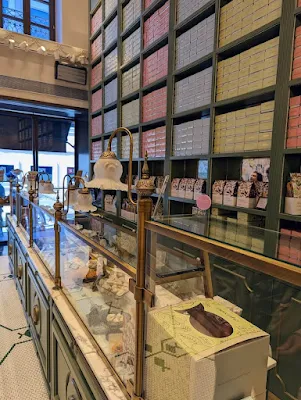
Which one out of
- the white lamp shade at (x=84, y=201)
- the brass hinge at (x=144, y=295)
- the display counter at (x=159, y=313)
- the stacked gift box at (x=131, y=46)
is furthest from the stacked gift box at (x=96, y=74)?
the brass hinge at (x=144, y=295)

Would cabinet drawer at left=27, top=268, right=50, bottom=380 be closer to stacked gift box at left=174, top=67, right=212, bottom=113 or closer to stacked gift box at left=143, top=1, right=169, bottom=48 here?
stacked gift box at left=174, top=67, right=212, bottom=113

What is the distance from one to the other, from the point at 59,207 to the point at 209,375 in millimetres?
1339

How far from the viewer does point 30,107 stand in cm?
445

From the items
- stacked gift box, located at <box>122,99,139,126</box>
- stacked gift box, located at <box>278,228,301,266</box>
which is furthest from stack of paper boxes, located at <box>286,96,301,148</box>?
stacked gift box, located at <box>122,99,139,126</box>

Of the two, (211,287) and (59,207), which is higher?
(59,207)

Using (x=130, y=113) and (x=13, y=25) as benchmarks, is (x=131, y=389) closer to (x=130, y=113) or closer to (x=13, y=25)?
(x=130, y=113)

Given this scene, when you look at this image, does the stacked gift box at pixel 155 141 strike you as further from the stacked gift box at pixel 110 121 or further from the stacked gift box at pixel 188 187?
the stacked gift box at pixel 110 121

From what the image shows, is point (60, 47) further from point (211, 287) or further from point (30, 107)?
point (211, 287)

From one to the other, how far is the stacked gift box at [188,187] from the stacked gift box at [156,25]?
1.37 metres

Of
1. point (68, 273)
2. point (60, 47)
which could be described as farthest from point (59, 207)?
point (60, 47)

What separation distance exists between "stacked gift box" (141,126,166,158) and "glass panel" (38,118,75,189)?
2.56 meters

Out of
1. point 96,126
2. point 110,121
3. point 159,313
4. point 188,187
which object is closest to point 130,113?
point 110,121

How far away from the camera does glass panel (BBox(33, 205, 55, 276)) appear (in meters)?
1.93

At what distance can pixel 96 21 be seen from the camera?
395 cm
